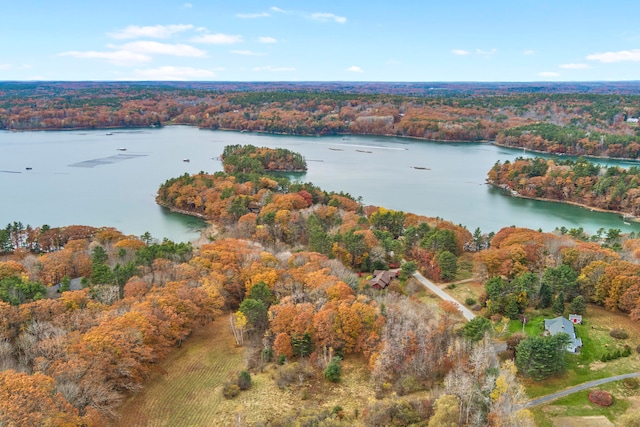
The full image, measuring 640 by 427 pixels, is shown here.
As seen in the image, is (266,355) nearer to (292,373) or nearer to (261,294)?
(292,373)

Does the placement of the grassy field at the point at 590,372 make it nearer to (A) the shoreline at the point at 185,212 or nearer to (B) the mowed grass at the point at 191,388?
(B) the mowed grass at the point at 191,388

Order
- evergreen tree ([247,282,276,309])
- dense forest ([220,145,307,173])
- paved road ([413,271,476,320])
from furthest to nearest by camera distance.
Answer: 1. dense forest ([220,145,307,173])
2. paved road ([413,271,476,320])
3. evergreen tree ([247,282,276,309])

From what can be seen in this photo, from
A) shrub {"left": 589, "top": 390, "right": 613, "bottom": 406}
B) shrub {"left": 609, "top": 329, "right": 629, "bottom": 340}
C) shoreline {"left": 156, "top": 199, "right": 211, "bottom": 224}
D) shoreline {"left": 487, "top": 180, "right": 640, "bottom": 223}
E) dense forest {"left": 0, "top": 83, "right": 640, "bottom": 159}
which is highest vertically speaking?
dense forest {"left": 0, "top": 83, "right": 640, "bottom": 159}

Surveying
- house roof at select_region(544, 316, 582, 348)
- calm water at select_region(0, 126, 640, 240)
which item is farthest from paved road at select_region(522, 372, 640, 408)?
calm water at select_region(0, 126, 640, 240)

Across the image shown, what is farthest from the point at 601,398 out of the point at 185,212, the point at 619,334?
the point at 185,212

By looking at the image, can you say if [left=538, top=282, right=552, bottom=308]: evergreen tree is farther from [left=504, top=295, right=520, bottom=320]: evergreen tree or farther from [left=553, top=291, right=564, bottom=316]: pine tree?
[left=504, top=295, right=520, bottom=320]: evergreen tree

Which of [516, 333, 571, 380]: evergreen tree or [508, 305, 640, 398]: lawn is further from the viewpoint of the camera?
[508, 305, 640, 398]: lawn

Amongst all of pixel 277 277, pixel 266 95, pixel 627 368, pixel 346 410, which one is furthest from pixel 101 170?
pixel 266 95
